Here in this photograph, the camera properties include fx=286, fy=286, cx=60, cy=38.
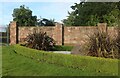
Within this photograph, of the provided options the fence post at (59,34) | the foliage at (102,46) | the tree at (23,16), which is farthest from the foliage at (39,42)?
the tree at (23,16)

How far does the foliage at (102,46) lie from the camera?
39.7 ft

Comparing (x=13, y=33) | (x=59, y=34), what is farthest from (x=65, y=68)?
(x=13, y=33)

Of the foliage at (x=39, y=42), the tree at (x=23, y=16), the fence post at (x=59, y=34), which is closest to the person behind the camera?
the foliage at (x=39, y=42)

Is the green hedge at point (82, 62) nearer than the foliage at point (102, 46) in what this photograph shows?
Yes

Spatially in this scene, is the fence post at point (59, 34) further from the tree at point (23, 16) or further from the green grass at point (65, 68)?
the tree at point (23, 16)

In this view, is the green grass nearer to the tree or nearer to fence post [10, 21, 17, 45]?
fence post [10, 21, 17, 45]

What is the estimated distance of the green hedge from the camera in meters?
9.84

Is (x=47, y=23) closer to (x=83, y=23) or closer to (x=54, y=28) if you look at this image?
(x=83, y=23)

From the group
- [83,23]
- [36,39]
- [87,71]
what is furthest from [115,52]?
[83,23]

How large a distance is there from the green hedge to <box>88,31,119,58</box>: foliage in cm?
133

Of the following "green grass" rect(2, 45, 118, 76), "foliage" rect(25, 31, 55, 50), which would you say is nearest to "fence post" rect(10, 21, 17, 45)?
"foliage" rect(25, 31, 55, 50)

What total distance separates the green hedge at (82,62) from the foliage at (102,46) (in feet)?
4.36

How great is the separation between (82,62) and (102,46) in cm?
195

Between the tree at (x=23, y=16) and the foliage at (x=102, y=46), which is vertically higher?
the tree at (x=23, y=16)
